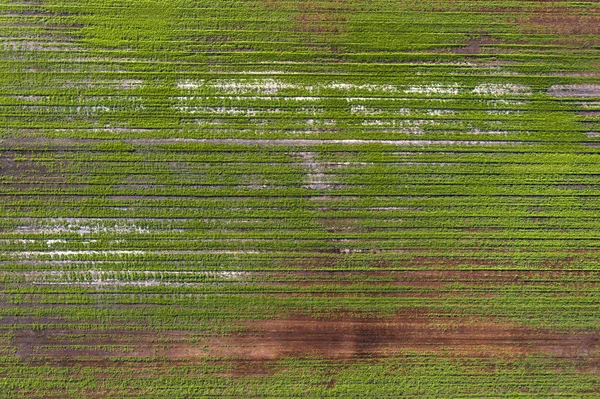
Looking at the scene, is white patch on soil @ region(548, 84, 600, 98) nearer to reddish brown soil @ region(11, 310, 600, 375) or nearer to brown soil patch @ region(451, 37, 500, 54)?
brown soil patch @ region(451, 37, 500, 54)

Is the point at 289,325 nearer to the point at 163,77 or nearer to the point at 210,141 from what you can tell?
the point at 210,141

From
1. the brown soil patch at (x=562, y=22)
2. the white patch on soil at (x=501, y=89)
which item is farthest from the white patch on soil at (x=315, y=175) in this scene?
the brown soil patch at (x=562, y=22)

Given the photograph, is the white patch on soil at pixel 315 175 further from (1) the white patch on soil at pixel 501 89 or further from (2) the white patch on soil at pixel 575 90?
(2) the white patch on soil at pixel 575 90

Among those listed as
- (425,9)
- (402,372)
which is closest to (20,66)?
(425,9)

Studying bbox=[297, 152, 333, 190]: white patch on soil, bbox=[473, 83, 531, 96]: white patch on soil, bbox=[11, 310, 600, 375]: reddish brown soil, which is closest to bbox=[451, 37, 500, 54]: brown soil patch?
bbox=[473, 83, 531, 96]: white patch on soil

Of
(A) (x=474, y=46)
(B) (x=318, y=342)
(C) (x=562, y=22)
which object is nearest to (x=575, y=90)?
(C) (x=562, y=22)

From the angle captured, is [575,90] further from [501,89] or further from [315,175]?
[315,175]

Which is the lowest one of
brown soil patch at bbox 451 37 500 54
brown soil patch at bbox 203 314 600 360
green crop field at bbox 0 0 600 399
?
brown soil patch at bbox 203 314 600 360

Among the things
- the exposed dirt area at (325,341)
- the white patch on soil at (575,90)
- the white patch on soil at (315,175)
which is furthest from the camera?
the white patch on soil at (575,90)
